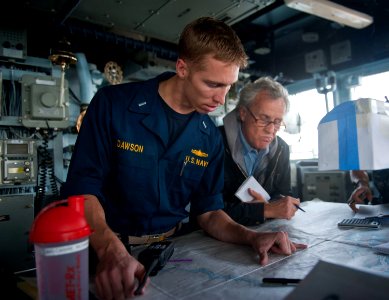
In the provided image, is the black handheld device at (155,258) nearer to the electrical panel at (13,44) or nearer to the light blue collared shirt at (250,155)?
the light blue collared shirt at (250,155)

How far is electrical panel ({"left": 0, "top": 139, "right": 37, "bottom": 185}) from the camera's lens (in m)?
2.31

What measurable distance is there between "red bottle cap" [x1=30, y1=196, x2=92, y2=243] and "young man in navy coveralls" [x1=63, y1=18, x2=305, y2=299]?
48 cm

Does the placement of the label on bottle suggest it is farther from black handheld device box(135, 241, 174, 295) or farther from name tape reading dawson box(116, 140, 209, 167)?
name tape reading dawson box(116, 140, 209, 167)

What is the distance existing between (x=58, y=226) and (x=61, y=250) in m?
0.04

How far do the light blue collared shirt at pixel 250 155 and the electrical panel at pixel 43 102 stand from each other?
156 centimetres

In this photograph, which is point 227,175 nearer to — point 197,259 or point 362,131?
point 362,131

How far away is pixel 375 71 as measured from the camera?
3.85 meters

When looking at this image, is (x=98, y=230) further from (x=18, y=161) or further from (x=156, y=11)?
(x=156, y=11)

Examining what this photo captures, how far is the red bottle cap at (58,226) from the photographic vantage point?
0.50 meters

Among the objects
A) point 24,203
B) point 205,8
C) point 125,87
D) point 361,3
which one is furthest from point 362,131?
point 361,3

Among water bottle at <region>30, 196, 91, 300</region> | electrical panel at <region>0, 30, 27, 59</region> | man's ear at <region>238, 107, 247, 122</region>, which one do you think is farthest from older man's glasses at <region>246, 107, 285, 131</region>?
electrical panel at <region>0, 30, 27, 59</region>

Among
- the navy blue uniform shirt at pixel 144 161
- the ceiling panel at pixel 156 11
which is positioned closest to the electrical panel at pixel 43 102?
the ceiling panel at pixel 156 11

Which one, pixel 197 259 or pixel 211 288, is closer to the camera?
pixel 211 288

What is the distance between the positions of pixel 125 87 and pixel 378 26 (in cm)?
361
